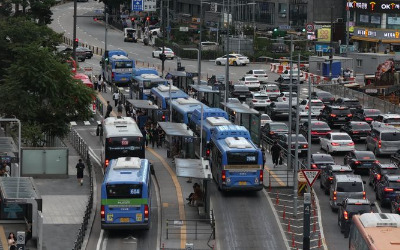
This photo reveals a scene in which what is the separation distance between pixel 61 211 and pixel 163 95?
93.8ft

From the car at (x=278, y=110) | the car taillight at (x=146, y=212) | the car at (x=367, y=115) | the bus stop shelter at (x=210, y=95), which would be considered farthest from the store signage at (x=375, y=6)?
the car taillight at (x=146, y=212)

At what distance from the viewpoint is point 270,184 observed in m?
62.5

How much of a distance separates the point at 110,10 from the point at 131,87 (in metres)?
84.1

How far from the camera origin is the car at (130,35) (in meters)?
154

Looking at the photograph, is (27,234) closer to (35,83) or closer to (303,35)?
(35,83)

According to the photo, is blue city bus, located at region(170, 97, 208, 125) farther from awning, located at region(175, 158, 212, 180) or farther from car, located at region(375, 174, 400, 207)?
car, located at region(375, 174, 400, 207)

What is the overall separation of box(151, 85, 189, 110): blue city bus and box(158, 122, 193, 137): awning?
10934mm

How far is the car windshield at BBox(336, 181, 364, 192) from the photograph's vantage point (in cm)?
5741

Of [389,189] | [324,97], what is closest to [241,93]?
[324,97]

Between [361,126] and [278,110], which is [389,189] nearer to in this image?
[361,126]

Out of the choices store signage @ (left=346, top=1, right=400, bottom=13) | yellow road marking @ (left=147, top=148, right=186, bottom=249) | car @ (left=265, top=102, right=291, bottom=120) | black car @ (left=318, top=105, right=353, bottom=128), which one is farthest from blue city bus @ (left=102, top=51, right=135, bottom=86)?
store signage @ (left=346, top=1, right=400, bottom=13)

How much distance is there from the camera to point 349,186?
57562mm

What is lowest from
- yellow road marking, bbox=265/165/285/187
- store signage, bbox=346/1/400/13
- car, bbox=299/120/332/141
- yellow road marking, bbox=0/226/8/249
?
yellow road marking, bbox=0/226/8/249

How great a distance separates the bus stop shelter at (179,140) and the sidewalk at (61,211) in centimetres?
571
